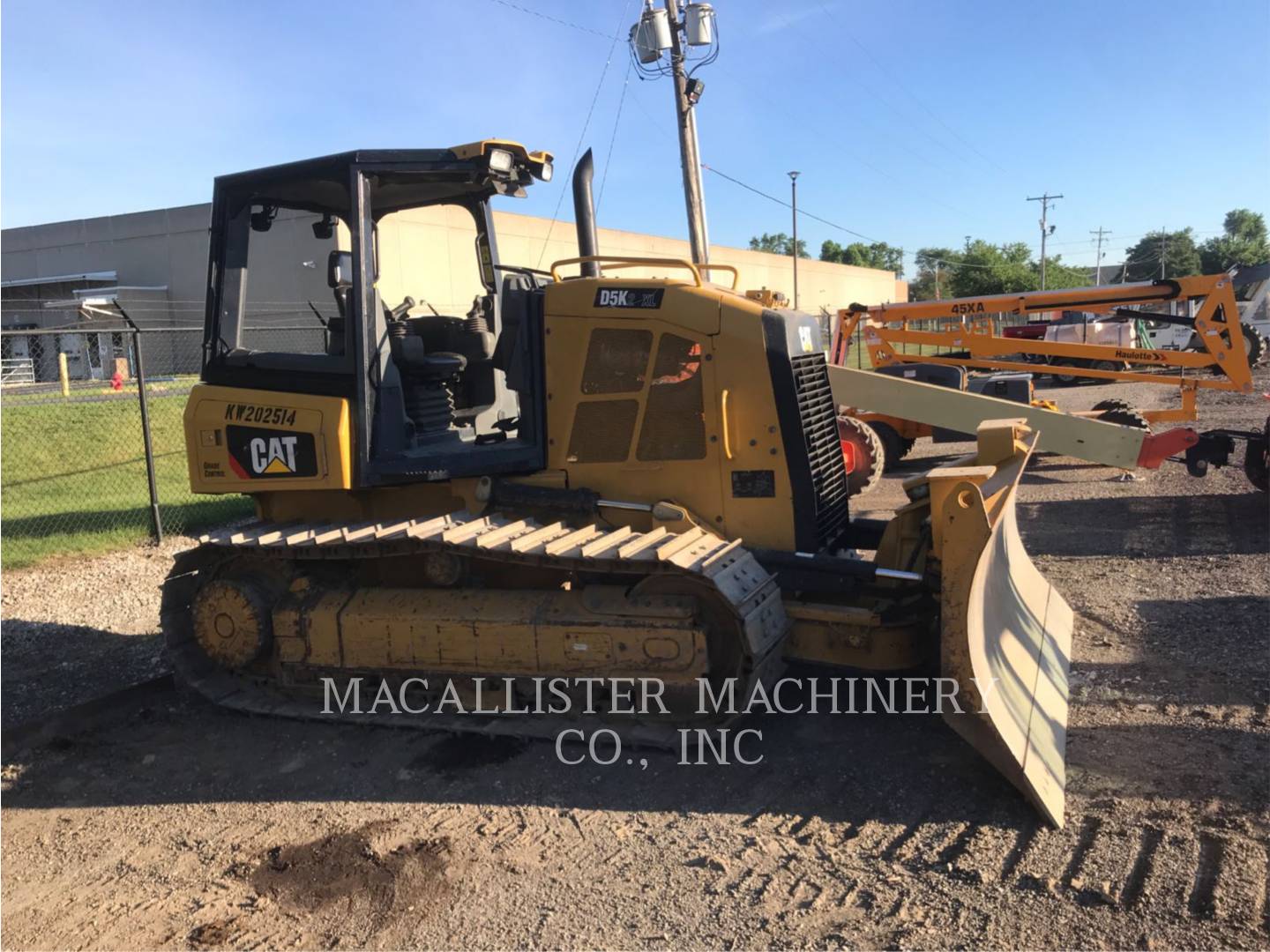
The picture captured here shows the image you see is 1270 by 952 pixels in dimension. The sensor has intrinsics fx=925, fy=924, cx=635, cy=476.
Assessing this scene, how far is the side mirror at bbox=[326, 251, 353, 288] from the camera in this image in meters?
4.76

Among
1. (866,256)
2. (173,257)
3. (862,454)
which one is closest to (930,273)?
(866,256)

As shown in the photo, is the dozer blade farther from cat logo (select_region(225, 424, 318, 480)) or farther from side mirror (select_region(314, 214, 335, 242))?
side mirror (select_region(314, 214, 335, 242))

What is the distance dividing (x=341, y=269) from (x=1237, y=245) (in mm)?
86990

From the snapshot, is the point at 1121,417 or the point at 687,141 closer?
the point at 1121,417

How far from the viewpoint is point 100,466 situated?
42.3 feet

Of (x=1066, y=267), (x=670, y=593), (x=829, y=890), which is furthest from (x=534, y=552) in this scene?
(x=1066, y=267)

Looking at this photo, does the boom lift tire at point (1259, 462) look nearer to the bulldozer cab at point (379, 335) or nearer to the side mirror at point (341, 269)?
the bulldozer cab at point (379, 335)

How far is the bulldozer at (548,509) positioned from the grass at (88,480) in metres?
4.79

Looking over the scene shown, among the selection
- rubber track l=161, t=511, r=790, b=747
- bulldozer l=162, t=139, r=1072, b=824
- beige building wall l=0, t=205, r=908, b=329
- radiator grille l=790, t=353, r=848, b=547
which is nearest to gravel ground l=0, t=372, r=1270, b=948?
rubber track l=161, t=511, r=790, b=747

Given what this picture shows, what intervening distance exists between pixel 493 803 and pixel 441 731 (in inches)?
34.8

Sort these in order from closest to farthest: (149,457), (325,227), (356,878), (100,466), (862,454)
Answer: (356,878)
(325,227)
(149,457)
(862,454)
(100,466)

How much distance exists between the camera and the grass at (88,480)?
9344 mm

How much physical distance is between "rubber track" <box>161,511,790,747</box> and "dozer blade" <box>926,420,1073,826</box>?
2.76 ft

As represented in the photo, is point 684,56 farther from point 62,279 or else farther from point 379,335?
point 62,279
